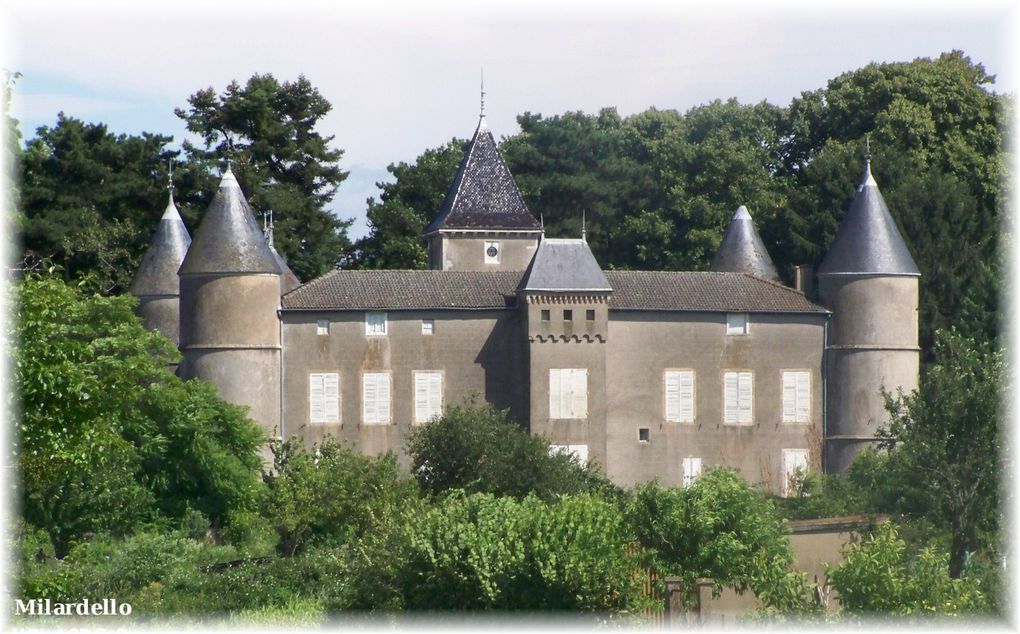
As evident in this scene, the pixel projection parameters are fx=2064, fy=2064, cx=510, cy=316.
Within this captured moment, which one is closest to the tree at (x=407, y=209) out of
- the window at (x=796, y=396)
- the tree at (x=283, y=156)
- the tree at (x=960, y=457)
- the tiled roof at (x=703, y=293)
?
the tree at (x=283, y=156)

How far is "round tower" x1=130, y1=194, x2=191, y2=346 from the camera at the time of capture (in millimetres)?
51750

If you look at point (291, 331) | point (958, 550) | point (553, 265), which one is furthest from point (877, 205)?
point (958, 550)

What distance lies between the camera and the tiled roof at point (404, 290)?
48750mm

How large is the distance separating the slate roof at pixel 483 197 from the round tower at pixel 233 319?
27.9 feet

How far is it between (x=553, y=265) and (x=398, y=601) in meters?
19.3

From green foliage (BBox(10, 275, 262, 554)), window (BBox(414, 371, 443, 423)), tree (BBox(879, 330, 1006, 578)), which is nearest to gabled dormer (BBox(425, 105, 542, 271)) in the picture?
window (BBox(414, 371, 443, 423))

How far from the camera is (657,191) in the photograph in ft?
218

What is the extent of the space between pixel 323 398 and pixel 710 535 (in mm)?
17937

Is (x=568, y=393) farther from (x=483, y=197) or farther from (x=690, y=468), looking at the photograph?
(x=483, y=197)

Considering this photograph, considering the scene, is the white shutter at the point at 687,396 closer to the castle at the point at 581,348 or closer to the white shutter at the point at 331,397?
the castle at the point at 581,348

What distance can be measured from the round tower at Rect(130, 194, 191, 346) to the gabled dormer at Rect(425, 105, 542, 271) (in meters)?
7.17

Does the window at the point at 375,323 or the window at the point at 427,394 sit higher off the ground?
the window at the point at 375,323

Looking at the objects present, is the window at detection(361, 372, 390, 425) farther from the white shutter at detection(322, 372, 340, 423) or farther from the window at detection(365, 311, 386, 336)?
the window at detection(365, 311, 386, 336)

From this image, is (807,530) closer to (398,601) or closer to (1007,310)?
(398,601)
